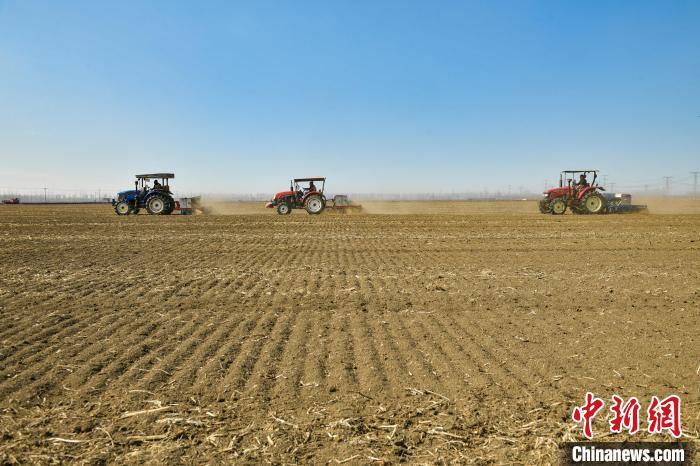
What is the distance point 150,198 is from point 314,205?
346 inches

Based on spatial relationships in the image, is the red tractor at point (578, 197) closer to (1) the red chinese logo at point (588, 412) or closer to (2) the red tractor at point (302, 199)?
(2) the red tractor at point (302, 199)

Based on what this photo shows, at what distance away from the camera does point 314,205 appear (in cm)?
2538

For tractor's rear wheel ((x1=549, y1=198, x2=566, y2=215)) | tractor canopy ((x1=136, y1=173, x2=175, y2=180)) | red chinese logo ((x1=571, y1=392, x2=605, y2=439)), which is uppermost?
tractor canopy ((x1=136, y1=173, x2=175, y2=180))

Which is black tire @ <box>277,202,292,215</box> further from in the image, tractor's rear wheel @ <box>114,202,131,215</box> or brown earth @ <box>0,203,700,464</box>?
brown earth @ <box>0,203,700,464</box>

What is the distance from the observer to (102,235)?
15336 millimetres

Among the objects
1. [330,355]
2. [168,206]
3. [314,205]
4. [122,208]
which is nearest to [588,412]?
[330,355]

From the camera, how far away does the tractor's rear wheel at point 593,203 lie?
928 inches

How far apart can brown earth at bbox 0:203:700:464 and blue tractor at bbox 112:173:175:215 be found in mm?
14833

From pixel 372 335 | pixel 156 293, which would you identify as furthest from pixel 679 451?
pixel 156 293

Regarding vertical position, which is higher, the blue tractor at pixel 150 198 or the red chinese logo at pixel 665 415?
the blue tractor at pixel 150 198

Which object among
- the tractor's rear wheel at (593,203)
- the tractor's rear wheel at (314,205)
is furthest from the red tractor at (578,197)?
the tractor's rear wheel at (314,205)

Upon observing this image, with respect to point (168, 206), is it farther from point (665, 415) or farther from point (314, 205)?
point (665, 415)

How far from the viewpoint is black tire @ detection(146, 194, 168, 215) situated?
2430 centimetres

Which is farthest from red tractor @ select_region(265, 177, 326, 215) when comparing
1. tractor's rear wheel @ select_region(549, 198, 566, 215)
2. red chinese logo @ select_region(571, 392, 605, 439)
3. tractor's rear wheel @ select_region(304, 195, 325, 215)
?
red chinese logo @ select_region(571, 392, 605, 439)
